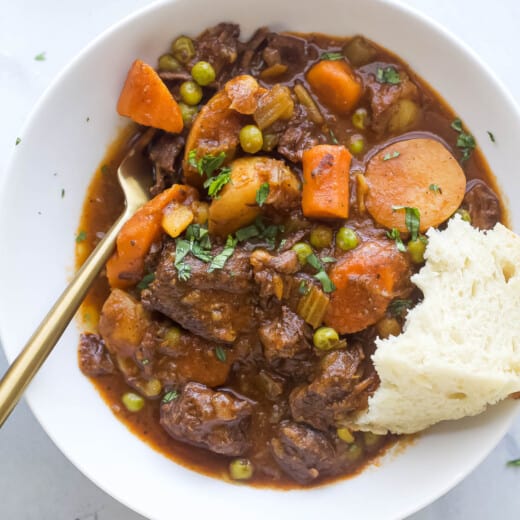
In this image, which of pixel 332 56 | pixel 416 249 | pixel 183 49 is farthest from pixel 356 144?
pixel 183 49

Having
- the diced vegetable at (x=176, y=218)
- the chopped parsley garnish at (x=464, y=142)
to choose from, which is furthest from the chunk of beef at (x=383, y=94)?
the diced vegetable at (x=176, y=218)

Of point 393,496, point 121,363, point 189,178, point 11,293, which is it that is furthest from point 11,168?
point 393,496

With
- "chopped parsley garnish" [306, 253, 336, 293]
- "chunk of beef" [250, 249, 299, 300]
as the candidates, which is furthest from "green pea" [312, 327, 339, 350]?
"chunk of beef" [250, 249, 299, 300]

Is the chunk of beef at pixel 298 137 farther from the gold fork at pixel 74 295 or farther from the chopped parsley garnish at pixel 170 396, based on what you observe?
the chopped parsley garnish at pixel 170 396

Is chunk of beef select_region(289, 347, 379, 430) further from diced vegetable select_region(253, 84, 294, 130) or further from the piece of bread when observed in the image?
diced vegetable select_region(253, 84, 294, 130)

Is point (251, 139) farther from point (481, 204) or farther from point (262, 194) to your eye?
point (481, 204)
